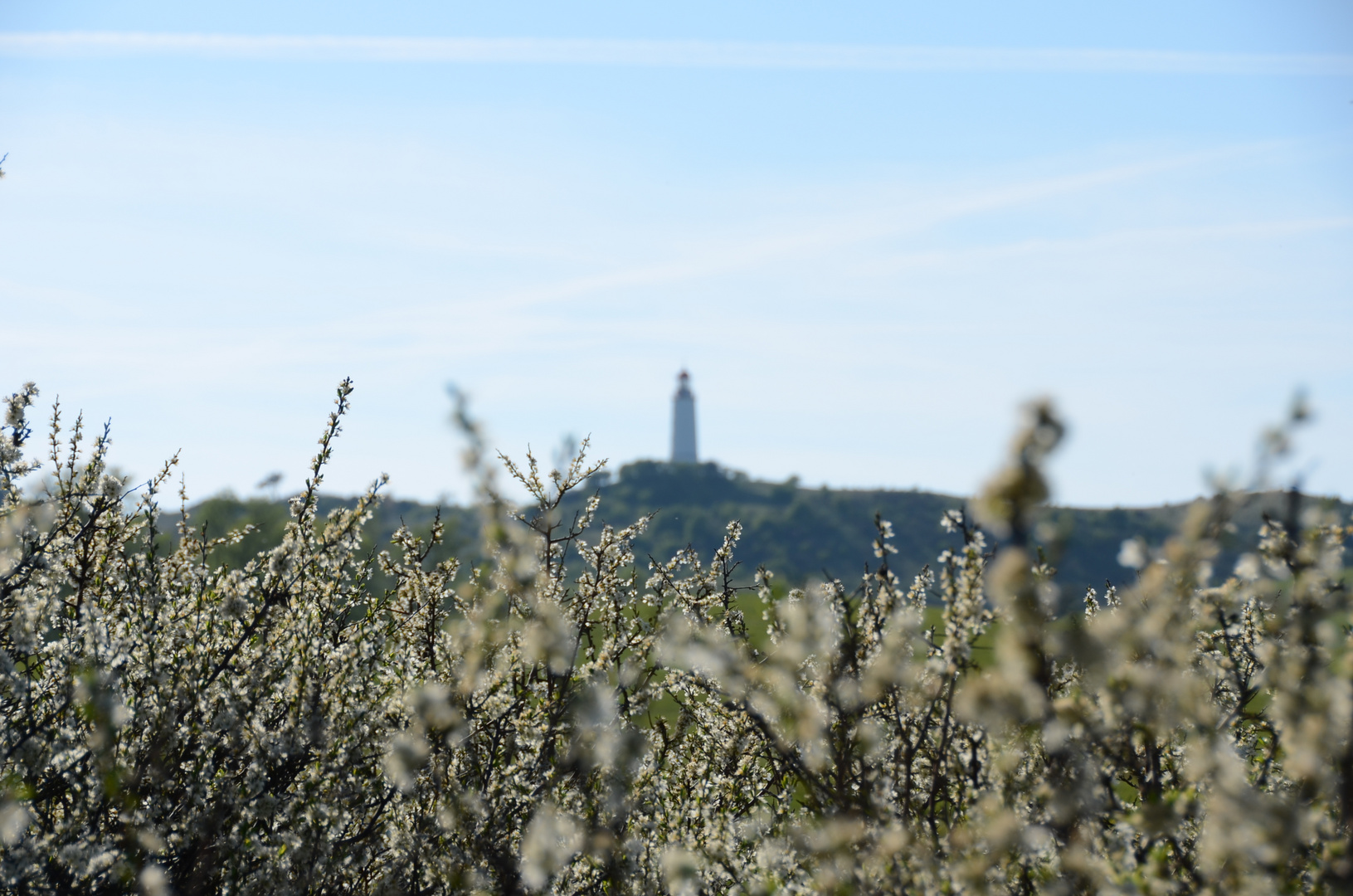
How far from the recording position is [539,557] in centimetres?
489

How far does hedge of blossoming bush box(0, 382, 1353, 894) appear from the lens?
257cm

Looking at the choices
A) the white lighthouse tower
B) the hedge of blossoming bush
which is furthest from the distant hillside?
the hedge of blossoming bush

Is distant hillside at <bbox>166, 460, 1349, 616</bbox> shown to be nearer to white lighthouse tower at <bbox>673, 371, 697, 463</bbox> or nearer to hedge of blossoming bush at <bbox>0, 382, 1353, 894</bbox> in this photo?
white lighthouse tower at <bbox>673, 371, 697, 463</bbox>

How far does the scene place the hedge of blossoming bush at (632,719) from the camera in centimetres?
257

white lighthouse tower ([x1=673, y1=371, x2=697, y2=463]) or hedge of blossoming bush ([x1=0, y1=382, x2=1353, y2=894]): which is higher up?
white lighthouse tower ([x1=673, y1=371, x2=697, y2=463])

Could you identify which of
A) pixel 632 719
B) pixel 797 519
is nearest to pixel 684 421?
pixel 797 519

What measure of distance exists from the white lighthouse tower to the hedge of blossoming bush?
544ft

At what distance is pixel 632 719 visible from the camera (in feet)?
17.2

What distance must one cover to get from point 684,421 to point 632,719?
16738cm

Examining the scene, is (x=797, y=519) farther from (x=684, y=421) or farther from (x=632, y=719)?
(x=632, y=719)

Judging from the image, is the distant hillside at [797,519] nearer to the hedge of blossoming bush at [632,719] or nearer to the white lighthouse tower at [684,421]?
the white lighthouse tower at [684,421]

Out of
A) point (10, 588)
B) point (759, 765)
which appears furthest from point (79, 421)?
point (759, 765)

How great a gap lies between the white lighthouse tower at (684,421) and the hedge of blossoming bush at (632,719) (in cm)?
16572

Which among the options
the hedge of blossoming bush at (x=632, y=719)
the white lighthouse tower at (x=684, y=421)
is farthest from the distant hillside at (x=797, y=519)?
the hedge of blossoming bush at (x=632, y=719)
